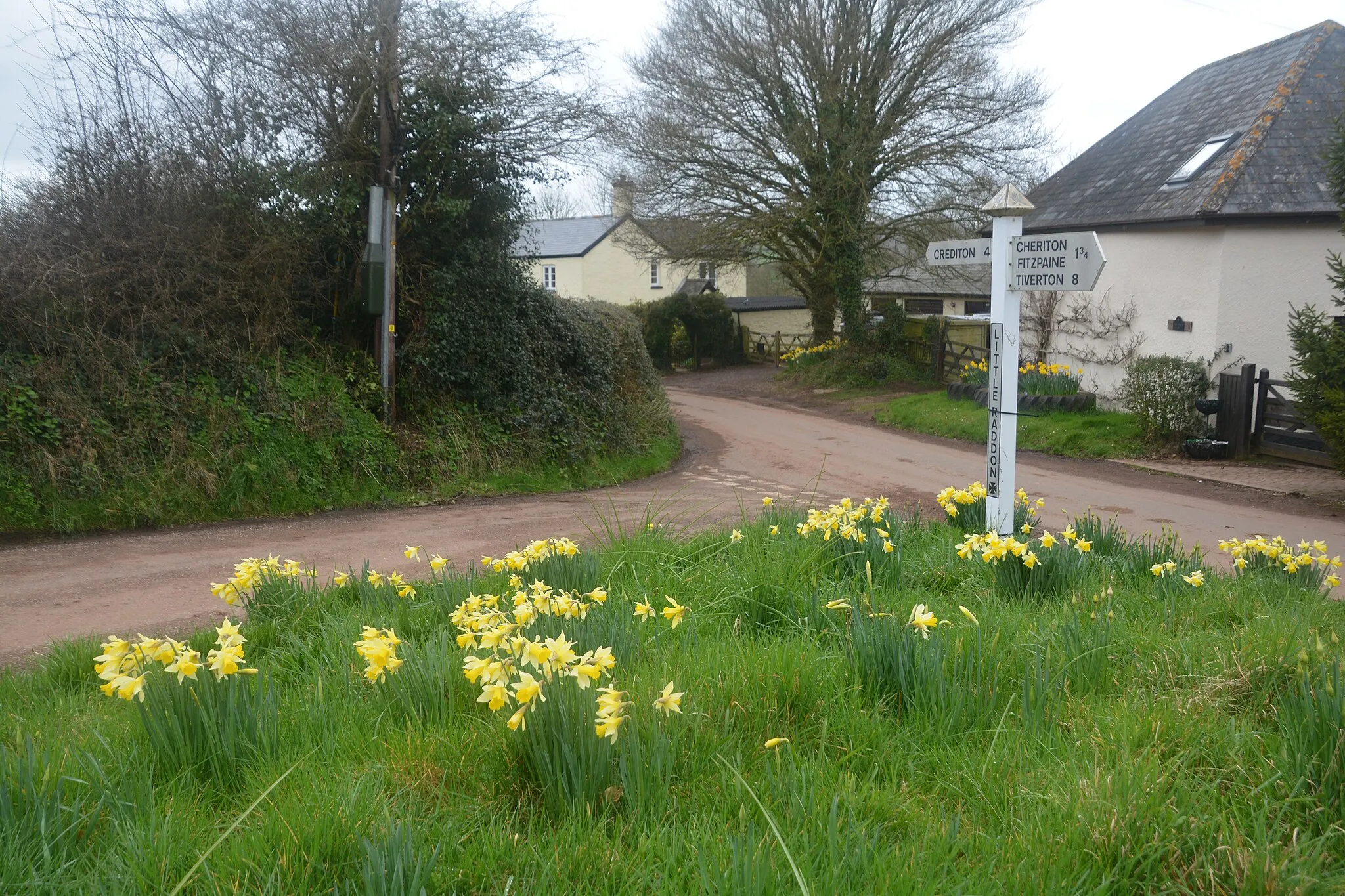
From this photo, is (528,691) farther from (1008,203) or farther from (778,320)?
(778,320)

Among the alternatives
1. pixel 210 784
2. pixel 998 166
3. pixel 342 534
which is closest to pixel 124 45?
pixel 342 534

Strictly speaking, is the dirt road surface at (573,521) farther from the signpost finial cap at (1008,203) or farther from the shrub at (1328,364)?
the signpost finial cap at (1008,203)

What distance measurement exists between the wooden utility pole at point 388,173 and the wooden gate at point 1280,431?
1228cm

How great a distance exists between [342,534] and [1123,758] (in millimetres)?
8402

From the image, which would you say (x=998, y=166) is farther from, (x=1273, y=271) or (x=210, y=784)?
(x=210, y=784)

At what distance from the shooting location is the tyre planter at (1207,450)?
52.7 feet

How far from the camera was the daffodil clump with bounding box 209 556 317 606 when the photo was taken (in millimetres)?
5262

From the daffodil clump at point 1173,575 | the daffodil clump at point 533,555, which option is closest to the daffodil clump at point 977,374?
the daffodil clump at point 1173,575

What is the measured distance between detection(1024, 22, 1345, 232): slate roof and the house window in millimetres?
16622

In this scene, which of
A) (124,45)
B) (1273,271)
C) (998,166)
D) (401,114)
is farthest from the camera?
(998,166)

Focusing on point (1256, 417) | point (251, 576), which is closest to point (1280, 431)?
point (1256, 417)

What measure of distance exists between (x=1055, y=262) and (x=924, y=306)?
1455 inches

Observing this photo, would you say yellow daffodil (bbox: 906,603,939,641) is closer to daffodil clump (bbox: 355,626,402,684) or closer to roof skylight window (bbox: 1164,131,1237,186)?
daffodil clump (bbox: 355,626,402,684)

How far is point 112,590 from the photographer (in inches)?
305
